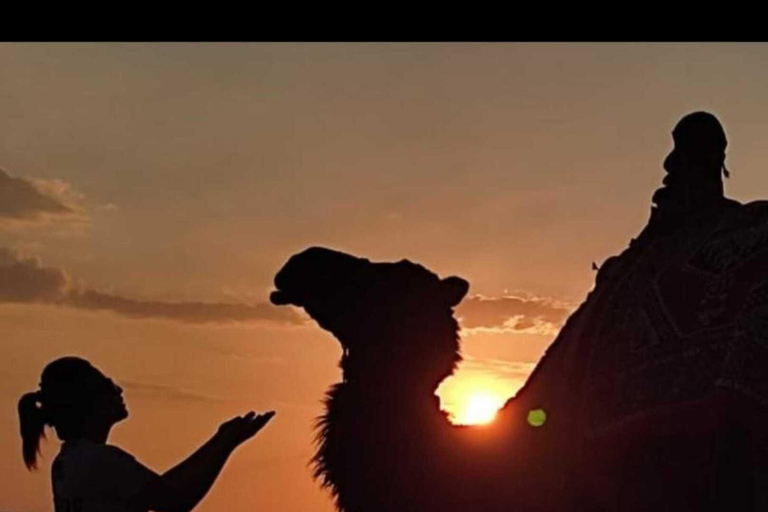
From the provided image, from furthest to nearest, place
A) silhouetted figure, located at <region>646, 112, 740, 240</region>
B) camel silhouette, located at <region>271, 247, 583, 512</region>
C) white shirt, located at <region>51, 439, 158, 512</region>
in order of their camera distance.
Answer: silhouetted figure, located at <region>646, 112, 740, 240</region>, camel silhouette, located at <region>271, 247, 583, 512</region>, white shirt, located at <region>51, 439, 158, 512</region>

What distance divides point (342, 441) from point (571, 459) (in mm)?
779

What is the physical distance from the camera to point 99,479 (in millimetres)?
6785

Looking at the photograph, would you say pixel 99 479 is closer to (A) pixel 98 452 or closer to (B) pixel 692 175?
(A) pixel 98 452

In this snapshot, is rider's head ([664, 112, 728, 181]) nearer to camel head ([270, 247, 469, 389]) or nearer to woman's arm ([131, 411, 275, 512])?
camel head ([270, 247, 469, 389])

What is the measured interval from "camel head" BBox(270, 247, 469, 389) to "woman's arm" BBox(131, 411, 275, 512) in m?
0.41

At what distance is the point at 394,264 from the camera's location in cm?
710

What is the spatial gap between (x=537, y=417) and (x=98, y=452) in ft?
4.97

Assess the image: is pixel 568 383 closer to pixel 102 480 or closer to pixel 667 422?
pixel 667 422

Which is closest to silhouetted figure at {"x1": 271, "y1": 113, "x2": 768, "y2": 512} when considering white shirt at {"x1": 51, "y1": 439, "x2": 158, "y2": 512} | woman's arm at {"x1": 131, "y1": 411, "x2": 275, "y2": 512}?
woman's arm at {"x1": 131, "y1": 411, "x2": 275, "y2": 512}

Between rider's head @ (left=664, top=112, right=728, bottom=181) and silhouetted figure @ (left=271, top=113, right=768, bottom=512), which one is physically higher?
rider's head @ (left=664, top=112, right=728, bottom=181)

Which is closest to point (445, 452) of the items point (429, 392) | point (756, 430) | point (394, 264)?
point (429, 392)

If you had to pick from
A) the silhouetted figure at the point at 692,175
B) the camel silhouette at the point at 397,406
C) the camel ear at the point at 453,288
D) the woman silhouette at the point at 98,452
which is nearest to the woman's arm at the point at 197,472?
the woman silhouette at the point at 98,452

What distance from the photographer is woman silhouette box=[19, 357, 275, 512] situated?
6801mm

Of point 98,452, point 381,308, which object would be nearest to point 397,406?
point 381,308
